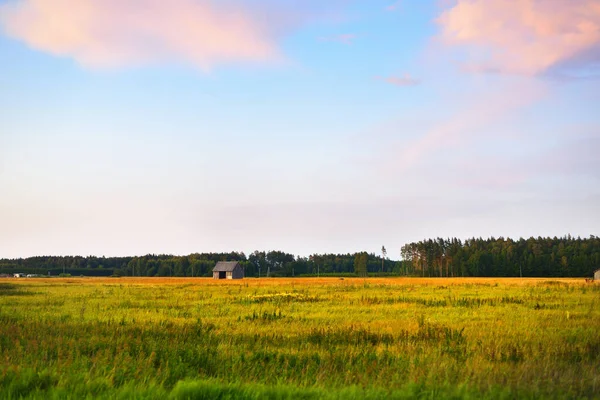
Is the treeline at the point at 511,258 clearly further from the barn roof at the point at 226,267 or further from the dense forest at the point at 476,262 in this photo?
the barn roof at the point at 226,267

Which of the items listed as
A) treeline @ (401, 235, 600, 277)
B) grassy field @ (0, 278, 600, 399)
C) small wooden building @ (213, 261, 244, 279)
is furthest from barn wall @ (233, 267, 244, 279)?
grassy field @ (0, 278, 600, 399)

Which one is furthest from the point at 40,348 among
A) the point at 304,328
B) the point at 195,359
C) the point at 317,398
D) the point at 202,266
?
the point at 202,266

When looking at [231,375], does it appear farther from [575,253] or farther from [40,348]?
[575,253]

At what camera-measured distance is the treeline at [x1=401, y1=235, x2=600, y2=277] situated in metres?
147

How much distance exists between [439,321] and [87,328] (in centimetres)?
1359

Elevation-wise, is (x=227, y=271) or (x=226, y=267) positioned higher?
(x=226, y=267)

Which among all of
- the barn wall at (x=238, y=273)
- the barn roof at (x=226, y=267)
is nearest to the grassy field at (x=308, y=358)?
the barn wall at (x=238, y=273)

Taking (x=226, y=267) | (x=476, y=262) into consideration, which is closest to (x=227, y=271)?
(x=226, y=267)

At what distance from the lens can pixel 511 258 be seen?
509 feet

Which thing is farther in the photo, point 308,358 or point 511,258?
point 511,258

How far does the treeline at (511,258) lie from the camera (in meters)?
147

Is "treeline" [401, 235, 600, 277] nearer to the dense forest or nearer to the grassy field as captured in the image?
the dense forest

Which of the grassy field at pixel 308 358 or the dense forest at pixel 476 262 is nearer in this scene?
the grassy field at pixel 308 358

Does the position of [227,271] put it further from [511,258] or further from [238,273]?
[511,258]
